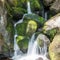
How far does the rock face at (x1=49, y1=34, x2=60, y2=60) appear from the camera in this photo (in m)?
10.7

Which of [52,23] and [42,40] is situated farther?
[52,23]

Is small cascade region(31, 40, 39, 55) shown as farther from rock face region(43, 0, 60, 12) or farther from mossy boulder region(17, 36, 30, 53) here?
rock face region(43, 0, 60, 12)

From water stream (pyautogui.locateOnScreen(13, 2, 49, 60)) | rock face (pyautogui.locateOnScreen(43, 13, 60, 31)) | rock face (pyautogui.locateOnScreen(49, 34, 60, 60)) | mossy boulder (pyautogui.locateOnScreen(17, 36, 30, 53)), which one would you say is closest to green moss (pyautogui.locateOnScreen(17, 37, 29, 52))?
mossy boulder (pyautogui.locateOnScreen(17, 36, 30, 53))

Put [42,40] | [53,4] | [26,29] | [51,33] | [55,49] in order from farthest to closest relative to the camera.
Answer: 1. [53,4]
2. [26,29]
3. [51,33]
4. [42,40]
5. [55,49]

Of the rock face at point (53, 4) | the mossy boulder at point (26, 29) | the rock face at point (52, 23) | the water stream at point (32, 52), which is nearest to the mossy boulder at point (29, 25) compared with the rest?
the mossy boulder at point (26, 29)

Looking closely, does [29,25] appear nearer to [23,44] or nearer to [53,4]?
[23,44]

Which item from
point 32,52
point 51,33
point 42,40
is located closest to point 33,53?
point 32,52

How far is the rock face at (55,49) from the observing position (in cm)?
1067

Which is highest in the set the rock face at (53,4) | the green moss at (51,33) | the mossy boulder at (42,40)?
the rock face at (53,4)

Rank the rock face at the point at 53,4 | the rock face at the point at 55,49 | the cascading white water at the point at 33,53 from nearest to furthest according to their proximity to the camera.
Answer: the rock face at the point at 55,49, the cascading white water at the point at 33,53, the rock face at the point at 53,4

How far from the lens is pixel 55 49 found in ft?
35.7

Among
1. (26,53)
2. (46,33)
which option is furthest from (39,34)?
(26,53)

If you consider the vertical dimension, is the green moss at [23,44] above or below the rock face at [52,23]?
below

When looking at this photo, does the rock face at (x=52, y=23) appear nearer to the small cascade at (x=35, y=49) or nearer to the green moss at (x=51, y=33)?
the green moss at (x=51, y=33)
